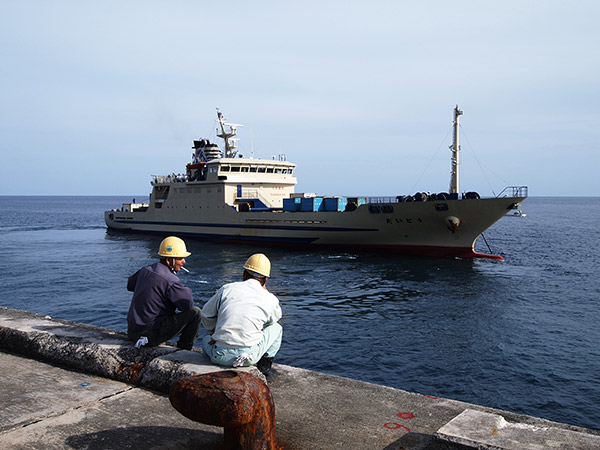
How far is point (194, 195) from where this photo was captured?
33875 millimetres

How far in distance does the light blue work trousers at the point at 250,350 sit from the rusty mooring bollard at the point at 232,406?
788 millimetres

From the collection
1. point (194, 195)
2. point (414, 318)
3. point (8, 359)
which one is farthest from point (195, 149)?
point (8, 359)

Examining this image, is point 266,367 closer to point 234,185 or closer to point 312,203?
point 312,203

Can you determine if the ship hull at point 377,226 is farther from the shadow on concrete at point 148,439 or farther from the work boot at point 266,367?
the shadow on concrete at point 148,439

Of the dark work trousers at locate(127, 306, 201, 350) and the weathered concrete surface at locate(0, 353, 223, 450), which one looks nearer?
the weathered concrete surface at locate(0, 353, 223, 450)

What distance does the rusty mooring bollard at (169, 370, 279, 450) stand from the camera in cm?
280

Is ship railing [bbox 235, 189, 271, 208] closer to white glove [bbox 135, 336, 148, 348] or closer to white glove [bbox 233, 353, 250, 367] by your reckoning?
white glove [bbox 135, 336, 148, 348]

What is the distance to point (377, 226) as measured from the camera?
26047mm

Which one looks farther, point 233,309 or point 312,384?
point 312,384

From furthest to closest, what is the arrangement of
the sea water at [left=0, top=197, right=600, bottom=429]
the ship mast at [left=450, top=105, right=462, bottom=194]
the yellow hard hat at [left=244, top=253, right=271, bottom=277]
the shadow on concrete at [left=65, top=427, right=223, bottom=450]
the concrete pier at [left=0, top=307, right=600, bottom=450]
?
the ship mast at [left=450, top=105, right=462, bottom=194] → the sea water at [left=0, top=197, right=600, bottom=429] → the yellow hard hat at [left=244, top=253, right=271, bottom=277] → the shadow on concrete at [left=65, top=427, right=223, bottom=450] → the concrete pier at [left=0, top=307, right=600, bottom=450]

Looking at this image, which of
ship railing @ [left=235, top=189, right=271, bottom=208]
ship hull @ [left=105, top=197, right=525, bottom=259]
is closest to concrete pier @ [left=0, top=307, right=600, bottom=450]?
ship hull @ [left=105, top=197, right=525, bottom=259]

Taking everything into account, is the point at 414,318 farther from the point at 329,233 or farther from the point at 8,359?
the point at 329,233

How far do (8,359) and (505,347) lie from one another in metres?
10.6

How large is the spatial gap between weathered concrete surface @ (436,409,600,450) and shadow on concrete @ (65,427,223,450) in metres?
1.54
